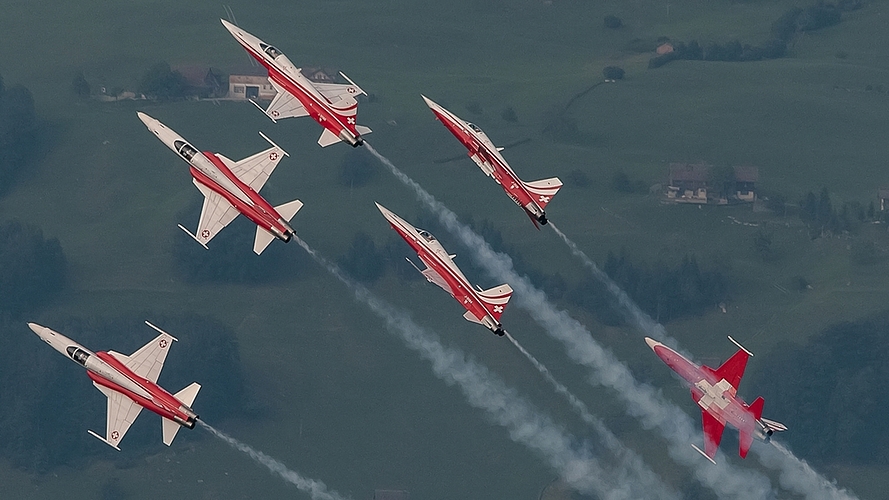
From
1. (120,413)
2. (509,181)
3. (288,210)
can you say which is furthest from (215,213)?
(509,181)

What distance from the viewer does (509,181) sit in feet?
485

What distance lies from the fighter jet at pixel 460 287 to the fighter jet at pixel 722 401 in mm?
13054

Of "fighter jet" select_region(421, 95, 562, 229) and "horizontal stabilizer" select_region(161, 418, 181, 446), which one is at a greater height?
"fighter jet" select_region(421, 95, 562, 229)

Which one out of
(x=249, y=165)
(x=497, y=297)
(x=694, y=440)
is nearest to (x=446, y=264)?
(x=497, y=297)

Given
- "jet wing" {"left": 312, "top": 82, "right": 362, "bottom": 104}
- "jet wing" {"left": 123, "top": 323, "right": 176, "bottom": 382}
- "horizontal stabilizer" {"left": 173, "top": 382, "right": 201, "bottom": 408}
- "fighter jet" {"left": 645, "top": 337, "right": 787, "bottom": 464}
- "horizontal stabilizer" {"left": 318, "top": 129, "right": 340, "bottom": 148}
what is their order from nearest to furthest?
1. "horizontal stabilizer" {"left": 173, "top": 382, "right": 201, "bottom": 408}
2. "jet wing" {"left": 123, "top": 323, "right": 176, "bottom": 382}
3. "horizontal stabilizer" {"left": 318, "top": 129, "right": 340, "bottom": 148}
4. "fighter jet" {"left": 645, "top": 337, "right": 787, "bottom": 464}
5. "jet wing" {"left": 312, "top": 82, "right": 362, "bottom": 104}

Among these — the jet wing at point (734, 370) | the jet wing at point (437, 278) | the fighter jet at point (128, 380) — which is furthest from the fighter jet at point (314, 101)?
the jet wing at point (734, 370)

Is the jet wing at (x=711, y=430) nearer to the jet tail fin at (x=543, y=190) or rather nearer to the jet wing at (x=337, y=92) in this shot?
the jet tail fin at (x=543, y=190)

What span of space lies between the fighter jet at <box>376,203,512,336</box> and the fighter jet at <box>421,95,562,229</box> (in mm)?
6002

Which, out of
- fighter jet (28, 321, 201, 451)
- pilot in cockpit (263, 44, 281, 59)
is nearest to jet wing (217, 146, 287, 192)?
pilot in cockpit (263, 44, 281, 59)

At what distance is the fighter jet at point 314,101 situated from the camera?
147 meters

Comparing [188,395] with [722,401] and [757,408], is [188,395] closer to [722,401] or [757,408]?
[722,401]

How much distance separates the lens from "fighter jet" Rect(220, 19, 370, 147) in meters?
147

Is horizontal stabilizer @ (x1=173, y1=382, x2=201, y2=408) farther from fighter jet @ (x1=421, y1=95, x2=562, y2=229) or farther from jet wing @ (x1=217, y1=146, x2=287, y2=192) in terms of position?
fighter jet @ (x1=421, y1=95, x2=562, y2=229)

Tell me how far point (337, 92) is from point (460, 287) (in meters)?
17.3
